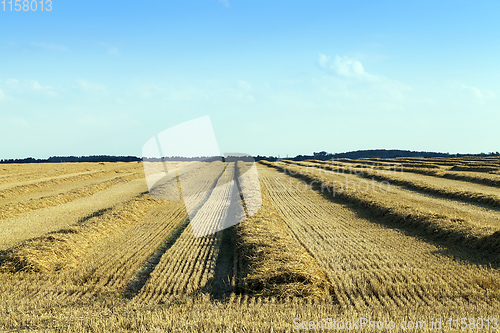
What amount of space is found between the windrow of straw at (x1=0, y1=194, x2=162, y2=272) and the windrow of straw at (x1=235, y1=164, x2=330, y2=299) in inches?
218

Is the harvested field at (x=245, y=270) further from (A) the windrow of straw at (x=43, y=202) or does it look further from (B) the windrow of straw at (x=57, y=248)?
(A) the windrow of straw at (x=43, y=202)

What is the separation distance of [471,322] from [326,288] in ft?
9.55

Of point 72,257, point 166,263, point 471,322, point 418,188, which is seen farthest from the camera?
point 418,188

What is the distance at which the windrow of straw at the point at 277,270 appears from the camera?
7480 millimetres

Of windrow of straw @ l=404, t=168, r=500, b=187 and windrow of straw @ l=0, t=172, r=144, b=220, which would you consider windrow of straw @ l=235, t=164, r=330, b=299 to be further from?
windrow of straw @ l=404, t=168, r=500, b=187

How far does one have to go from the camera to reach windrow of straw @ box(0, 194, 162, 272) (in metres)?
9.38

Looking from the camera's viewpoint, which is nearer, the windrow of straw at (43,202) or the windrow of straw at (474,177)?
the windrow of straw at (43,202)

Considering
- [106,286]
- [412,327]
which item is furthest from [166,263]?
[412,327]

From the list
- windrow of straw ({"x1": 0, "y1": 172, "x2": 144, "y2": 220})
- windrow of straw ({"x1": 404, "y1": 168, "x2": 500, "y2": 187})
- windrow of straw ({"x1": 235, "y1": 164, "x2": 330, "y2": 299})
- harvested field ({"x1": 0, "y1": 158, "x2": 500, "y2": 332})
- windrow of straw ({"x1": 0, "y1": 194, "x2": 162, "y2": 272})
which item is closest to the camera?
harvested field ({"x1": 0, "y1": 158, "x2": 500, "y2": 332})

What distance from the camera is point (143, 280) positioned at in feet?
28.8

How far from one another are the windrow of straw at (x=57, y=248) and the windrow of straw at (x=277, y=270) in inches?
218

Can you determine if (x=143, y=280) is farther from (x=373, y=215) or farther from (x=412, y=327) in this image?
(x=373, y=215)

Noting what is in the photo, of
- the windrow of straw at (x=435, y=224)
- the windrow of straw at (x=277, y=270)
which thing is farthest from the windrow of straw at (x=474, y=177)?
the windrow of straw at (x=277, y=270)

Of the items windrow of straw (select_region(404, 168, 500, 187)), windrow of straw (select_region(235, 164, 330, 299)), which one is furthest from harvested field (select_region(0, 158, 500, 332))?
windrow of straw (select_region(404, 168, 500, 187))
